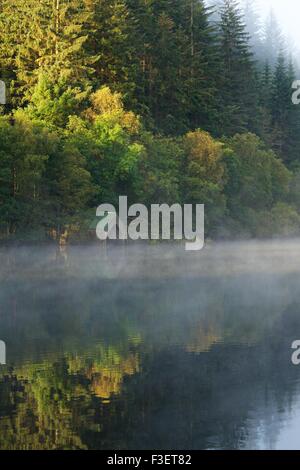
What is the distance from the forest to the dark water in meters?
11.2

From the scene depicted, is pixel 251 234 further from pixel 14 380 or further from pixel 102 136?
pixel 14 380

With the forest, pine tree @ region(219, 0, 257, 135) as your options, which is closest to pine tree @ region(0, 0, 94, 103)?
the forest

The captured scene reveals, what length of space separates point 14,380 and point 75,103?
4267 cm

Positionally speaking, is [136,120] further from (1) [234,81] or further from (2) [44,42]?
(1) [234,81]

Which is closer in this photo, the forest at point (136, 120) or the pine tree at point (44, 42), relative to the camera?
the forest at point (136, 120)

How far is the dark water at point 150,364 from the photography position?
1443 cm

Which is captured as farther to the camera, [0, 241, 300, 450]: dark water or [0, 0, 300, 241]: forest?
[0, 0, 300, 241]: forest

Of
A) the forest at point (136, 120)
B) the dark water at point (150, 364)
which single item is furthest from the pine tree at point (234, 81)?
the dark water at point (150, 364)

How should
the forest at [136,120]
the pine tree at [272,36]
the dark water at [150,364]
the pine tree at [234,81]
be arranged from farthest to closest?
the pine tree at [272,36], the pine tree at [234,81], the forest at [136,120], the dark water at [150,364]

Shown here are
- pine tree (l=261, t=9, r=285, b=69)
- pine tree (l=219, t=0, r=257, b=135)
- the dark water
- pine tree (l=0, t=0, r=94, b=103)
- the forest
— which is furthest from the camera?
pine tree (l=261, t=9, r=285, b=69)

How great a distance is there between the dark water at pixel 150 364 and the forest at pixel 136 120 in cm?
1120

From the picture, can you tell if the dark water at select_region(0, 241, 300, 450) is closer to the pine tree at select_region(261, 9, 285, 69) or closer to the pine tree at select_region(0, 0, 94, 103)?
the pine tree at select_region(0, 0, 94, 103)

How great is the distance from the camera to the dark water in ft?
47.3

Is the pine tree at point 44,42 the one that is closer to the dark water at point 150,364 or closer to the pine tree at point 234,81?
the pine tree at point 234,81
